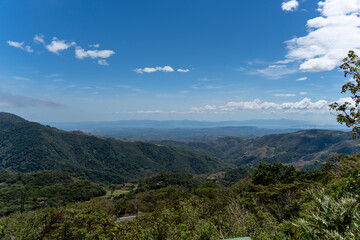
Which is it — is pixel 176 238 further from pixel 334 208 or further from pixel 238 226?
pixel 334 208

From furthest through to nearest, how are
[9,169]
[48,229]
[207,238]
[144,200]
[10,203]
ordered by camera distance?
[9,169]
[10,203]
[144,200]
[48,229]
[207,238]

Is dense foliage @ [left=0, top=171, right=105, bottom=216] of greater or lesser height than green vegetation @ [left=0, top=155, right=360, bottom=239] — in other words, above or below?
below

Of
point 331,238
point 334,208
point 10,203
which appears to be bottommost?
point 10,203

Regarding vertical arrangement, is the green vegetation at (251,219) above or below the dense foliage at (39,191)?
above

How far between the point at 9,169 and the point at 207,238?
237866 mm

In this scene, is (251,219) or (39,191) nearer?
(251,219)

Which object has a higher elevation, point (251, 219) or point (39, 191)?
point (251, 219)

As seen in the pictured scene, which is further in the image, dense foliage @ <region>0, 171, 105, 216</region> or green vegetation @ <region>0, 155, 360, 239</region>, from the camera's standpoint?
dense foliage @ <region>0, 171, 105, 216</region>

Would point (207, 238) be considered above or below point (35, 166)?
above

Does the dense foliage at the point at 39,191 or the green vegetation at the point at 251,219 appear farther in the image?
the dense foliage at the point at 39,191

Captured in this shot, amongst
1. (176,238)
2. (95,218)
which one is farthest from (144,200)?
(176,238)

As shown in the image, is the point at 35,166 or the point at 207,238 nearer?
the point at 207,238

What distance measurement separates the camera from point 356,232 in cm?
759

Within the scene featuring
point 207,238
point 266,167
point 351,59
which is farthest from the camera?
point 266,167
